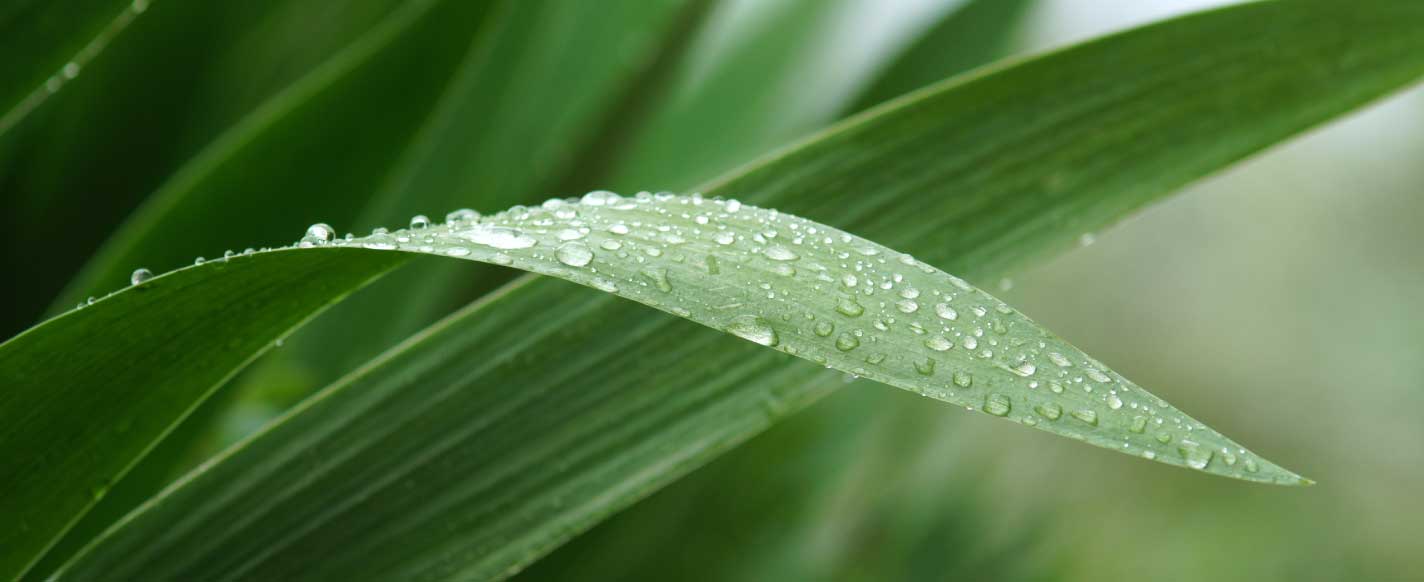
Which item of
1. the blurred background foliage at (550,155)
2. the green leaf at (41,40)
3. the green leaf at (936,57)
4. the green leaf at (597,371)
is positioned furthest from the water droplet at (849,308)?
the green leaf at (936,57)

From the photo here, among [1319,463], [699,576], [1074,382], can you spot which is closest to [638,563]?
[699,576]

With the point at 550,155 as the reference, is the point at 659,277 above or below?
below

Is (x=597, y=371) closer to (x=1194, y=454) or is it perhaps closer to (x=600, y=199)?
(x=600, y=199)

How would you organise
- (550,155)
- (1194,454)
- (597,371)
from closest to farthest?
(1194,454) < (597,371) < (550,155)

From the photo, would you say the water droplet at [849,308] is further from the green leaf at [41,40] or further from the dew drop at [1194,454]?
the green leaf at [41,40]

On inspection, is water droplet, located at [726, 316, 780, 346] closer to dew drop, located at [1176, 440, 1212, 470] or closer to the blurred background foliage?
dew drop, located at [1176, 440, 1212, 470]

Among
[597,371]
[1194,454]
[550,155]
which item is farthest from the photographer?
[550,155]

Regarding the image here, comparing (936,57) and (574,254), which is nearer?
(574,254)

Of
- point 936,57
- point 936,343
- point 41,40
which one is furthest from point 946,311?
point 936,57
